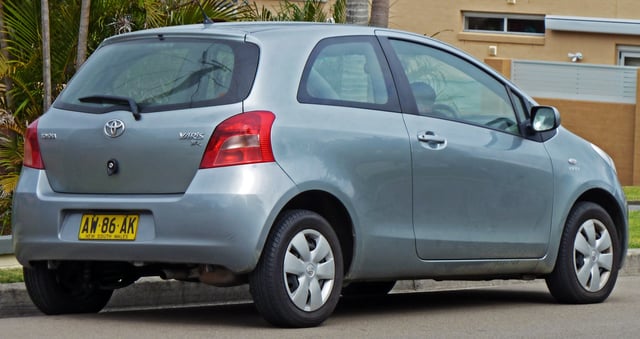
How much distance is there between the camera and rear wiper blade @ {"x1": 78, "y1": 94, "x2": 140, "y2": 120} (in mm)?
7297

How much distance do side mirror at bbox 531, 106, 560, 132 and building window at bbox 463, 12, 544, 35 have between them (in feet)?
67.4

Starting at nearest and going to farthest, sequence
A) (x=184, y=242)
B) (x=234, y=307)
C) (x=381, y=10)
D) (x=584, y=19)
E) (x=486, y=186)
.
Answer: (x=184, y=242)
(x=486, y=186)
(x=234, y=307)
(x=381, y=10)
(x=584, y=19)

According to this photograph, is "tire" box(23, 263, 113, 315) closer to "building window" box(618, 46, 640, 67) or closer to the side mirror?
the side mirror

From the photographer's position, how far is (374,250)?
762 cm

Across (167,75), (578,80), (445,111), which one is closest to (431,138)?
(445,111)

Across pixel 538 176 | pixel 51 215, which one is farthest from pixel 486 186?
pixel 51 215

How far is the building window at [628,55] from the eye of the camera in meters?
29.0

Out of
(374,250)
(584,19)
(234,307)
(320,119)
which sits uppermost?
(320,119)

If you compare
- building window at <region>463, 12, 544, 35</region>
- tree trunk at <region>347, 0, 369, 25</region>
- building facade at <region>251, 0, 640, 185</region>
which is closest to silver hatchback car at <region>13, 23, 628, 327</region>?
tree trunk at <region>347, 0, 369, 25</region>

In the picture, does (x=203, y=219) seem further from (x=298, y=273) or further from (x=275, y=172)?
(x=298, y=273)

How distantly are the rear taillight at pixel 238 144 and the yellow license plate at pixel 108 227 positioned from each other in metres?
0.48

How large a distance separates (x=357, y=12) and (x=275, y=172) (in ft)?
23.8

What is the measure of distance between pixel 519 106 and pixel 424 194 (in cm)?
131

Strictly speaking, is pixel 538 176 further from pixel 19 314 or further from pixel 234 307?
→ pixel 19 314
